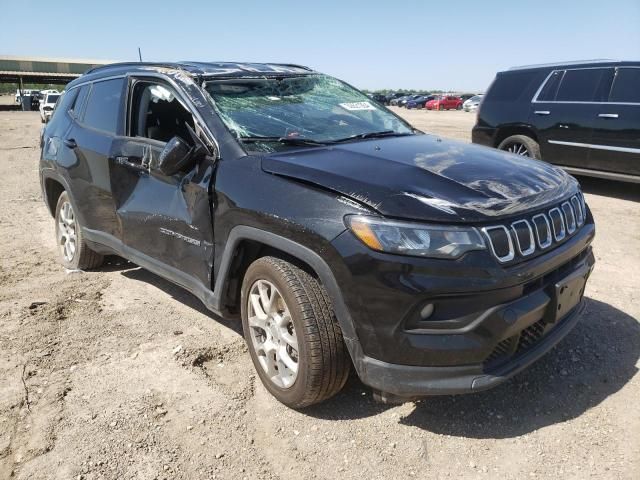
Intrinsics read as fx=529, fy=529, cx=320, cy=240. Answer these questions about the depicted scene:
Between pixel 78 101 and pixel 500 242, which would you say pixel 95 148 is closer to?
pixel 78 101

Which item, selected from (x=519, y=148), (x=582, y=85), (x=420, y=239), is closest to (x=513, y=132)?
(x=519, y=148)

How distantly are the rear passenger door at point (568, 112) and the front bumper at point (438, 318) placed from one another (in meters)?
6.08

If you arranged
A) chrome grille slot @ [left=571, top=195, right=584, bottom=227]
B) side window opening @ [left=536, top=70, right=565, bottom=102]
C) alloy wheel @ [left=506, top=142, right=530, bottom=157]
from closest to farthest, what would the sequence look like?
chrome grille slot @ [left=571, top=195, right=584, bottom=227], side window opening @ [left=536, top=70, right=565, bottom=102], alloy wheel @ [left=506, top=142, right=530, bottom=157]

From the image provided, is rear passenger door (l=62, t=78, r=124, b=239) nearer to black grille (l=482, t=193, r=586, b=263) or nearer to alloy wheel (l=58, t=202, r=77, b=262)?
alloy wheel (l=58, t=202, r=77, b=262)

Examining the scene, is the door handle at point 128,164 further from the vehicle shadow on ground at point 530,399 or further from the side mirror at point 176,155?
the vehicle shadow on ground at point 530,399

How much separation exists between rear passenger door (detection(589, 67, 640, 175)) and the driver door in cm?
627

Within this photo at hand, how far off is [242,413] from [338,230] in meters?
1.18

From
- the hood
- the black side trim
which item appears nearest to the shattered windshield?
the hood

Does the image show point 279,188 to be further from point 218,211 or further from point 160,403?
point 160,403

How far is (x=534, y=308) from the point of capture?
2.38m

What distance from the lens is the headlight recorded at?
221 cm

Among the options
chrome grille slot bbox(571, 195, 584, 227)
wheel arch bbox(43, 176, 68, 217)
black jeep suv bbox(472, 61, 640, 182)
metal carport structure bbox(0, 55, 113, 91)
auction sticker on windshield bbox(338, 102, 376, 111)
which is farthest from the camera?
metal carport structure bbox(0, 55, 113, 91)

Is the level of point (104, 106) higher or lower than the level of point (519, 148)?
higher

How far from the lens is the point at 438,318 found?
225 cm
